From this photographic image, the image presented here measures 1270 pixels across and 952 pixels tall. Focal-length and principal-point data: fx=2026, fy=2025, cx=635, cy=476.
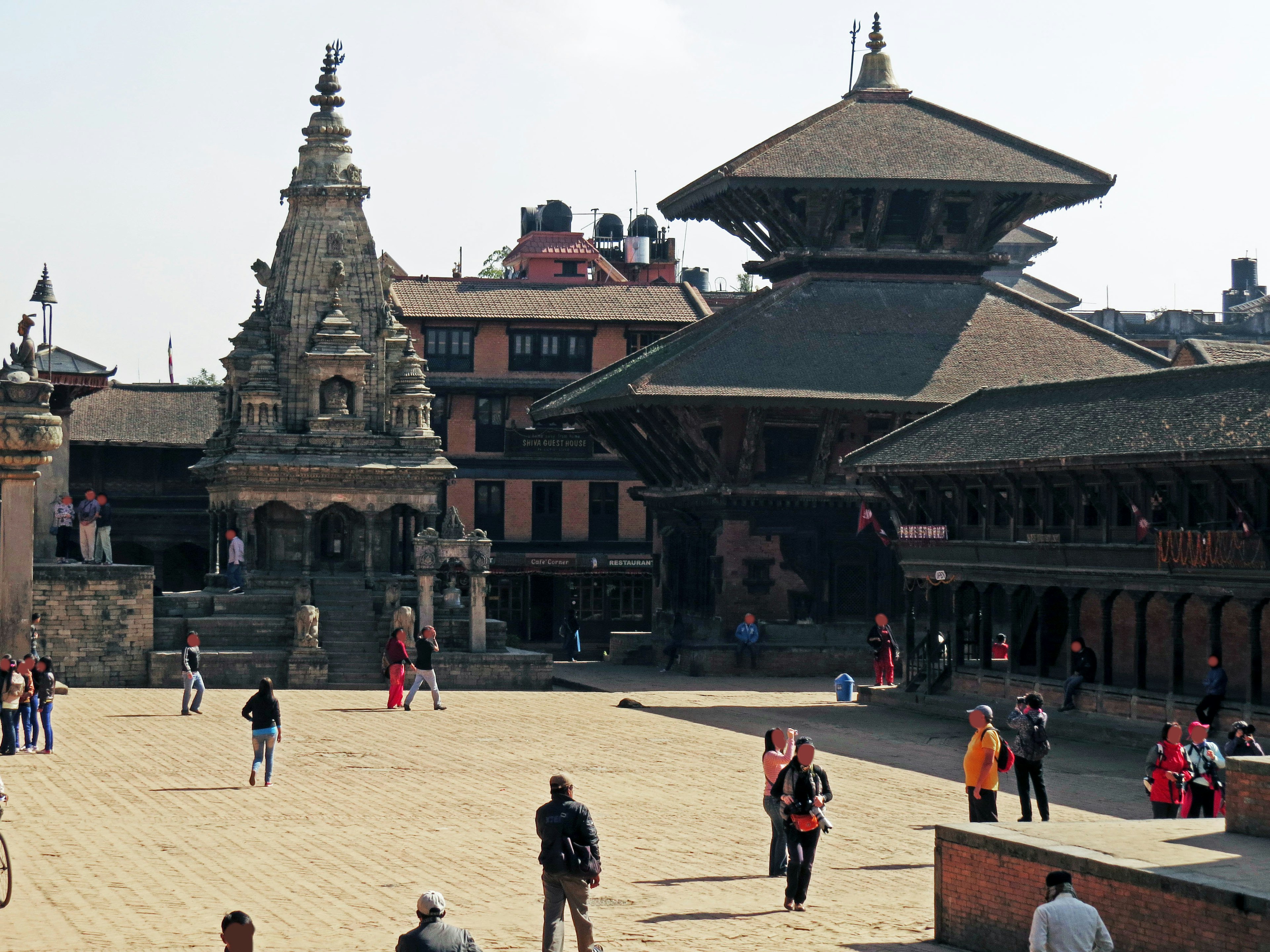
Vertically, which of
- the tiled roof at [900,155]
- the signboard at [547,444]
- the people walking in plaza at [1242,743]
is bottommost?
the people walking in plaza at [1242,743]

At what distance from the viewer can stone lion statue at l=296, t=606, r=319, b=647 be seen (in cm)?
4759

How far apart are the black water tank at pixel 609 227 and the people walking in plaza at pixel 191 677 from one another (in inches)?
2687

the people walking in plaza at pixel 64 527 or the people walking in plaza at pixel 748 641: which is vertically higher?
A: the people walking in plaza at pixel 64 527

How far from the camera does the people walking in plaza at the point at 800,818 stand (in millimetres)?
20125

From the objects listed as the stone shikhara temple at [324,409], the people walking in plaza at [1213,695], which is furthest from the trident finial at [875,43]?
the people walking in plaza at [1213,695]

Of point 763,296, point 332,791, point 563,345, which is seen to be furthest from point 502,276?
point 332,791

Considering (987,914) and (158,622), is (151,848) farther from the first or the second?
(158,622)

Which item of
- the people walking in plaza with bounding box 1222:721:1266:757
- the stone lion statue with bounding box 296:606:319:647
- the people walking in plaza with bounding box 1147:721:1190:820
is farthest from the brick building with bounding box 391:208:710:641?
the people walking in plaza with bounding box 1147:721:1190:820

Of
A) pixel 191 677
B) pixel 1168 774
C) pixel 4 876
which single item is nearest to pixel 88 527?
pixel 191 677

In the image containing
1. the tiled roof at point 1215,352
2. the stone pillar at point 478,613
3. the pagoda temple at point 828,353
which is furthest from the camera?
the pagoda temple at point 828,353

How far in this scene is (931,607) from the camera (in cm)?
4406

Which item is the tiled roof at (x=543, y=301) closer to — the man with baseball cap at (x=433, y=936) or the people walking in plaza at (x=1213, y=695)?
the people walking in plaza at (x=1213, y=695)

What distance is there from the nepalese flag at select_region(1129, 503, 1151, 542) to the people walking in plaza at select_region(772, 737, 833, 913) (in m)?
17.7

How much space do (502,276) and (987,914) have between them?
93142 millimetres
